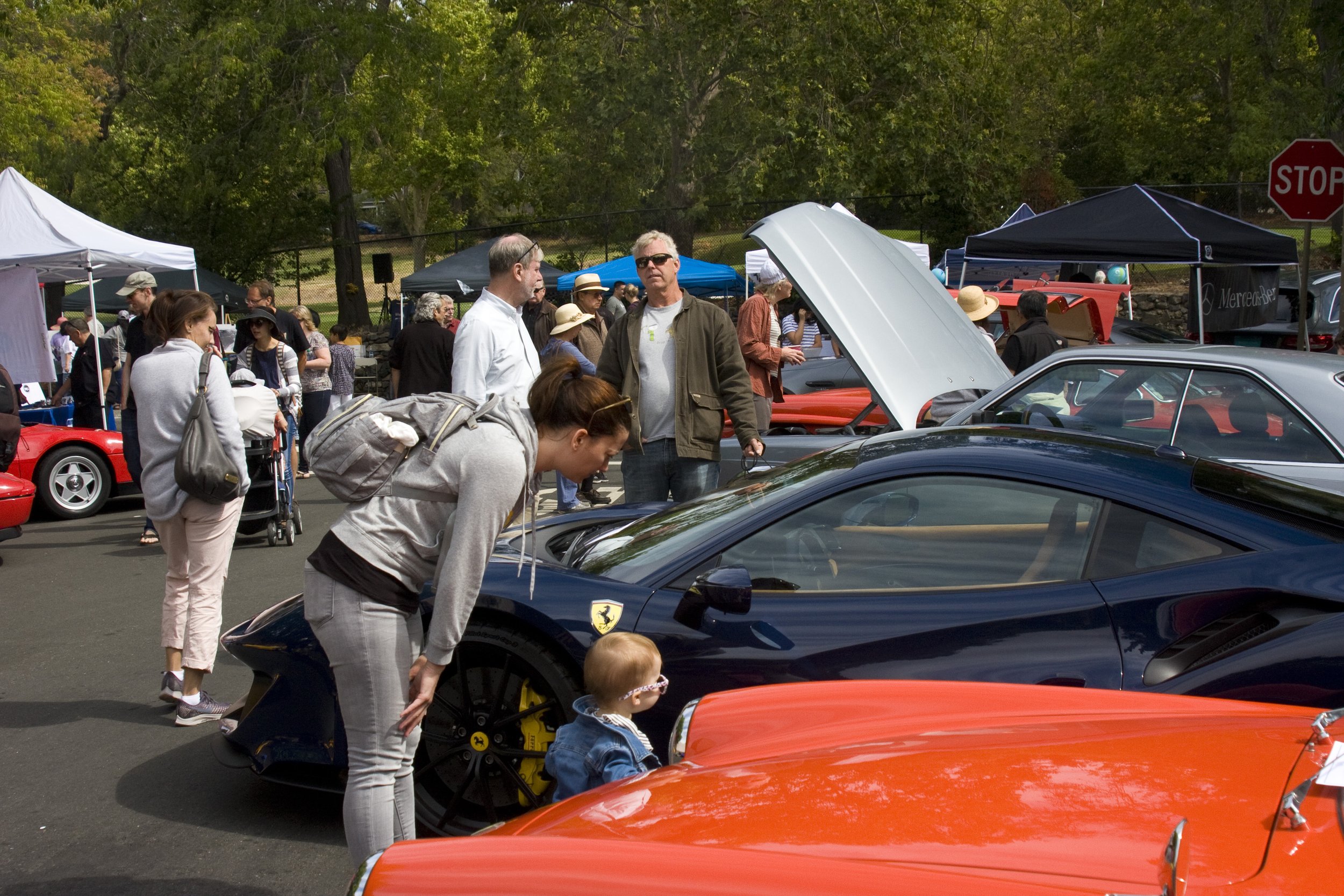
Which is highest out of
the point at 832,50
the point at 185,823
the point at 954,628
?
the point at 832,50

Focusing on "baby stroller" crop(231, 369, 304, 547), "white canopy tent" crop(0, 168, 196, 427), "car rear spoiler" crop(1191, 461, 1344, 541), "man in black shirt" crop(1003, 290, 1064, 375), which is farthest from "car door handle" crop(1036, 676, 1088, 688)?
"white canopy tent" crop(0, 168, 196, 427)

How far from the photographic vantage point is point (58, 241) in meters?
13.6

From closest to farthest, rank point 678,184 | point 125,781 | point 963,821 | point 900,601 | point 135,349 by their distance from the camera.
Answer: point 963,821 → point 900,601 → point 125,781 → point 135,349 → point 678,184

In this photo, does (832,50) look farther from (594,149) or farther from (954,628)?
(954,628)

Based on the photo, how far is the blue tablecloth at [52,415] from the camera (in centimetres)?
1361

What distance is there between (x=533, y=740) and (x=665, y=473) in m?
2.40

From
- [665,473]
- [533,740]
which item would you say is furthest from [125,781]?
[665,473]

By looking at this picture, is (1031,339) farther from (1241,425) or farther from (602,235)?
(602,235)

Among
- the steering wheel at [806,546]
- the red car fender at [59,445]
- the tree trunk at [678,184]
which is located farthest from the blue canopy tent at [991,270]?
the steering wheel at [806,546]

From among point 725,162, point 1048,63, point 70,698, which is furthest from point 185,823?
point 1048,63

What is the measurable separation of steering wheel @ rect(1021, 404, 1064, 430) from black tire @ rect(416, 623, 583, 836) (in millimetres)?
3680

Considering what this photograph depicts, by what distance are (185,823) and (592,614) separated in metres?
1.71

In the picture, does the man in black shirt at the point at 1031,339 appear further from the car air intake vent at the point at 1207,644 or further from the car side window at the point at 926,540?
the car air intake vent at the point at 1207,644

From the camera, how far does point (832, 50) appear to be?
2664 centimetres
